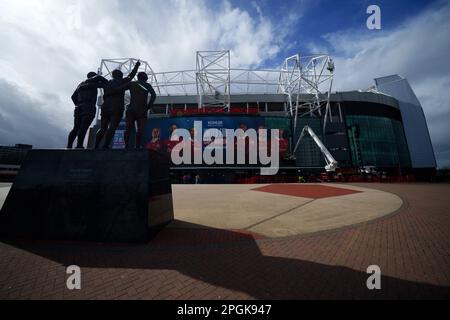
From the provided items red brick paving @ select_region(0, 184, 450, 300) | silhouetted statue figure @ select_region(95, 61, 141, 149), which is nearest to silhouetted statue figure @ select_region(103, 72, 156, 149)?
silhouetted statue figure @ select_region(95, 61, 141, 149)

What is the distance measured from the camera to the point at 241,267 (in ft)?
11.3

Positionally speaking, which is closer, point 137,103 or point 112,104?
point 112,104

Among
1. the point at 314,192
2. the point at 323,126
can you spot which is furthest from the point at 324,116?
the point at 314,192

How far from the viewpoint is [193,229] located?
230 inches

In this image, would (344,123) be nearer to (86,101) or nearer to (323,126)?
Answer: (323,126)

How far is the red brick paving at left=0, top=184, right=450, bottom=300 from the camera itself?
2.68 metres

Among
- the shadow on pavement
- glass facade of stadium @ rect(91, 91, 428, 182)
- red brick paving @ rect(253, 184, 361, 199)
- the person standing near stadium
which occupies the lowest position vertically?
the shadow on pavement

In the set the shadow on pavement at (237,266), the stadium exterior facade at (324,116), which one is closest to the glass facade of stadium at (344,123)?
the stadium exterior facade at (324,116)

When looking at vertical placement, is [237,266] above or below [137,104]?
below

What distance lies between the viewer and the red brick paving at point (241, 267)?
2.68 m

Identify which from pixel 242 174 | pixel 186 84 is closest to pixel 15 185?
pixel 242 174

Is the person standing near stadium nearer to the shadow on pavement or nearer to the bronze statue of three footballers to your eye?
the bronze statue of three footballers

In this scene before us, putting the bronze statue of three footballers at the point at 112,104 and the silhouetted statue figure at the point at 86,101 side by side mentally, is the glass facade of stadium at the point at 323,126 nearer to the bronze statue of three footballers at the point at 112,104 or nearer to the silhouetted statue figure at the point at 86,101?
the silhouetted statue figure at the point at 86,101
